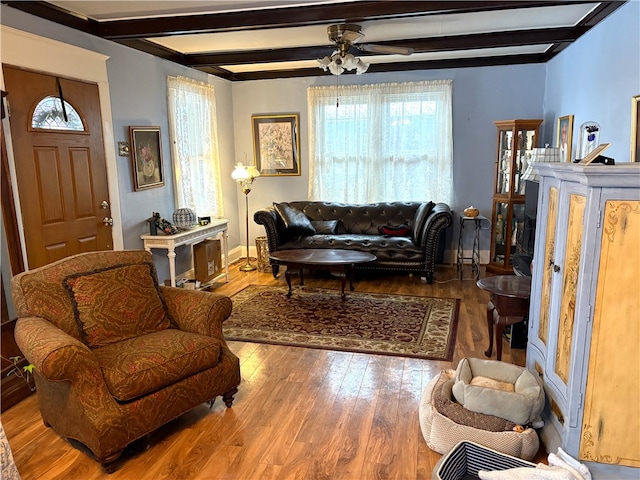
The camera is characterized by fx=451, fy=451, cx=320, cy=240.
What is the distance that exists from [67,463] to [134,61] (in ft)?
11.6

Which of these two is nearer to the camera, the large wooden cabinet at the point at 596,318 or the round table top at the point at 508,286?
the large wooden cabinet at the point at 596,318

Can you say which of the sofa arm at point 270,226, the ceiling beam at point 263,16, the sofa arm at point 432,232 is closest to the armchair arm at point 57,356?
the ceiling beam at point 263,16

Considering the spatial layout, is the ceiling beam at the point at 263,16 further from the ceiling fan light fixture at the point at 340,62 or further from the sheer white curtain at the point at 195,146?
the sheer white curtain at the point at 195,146

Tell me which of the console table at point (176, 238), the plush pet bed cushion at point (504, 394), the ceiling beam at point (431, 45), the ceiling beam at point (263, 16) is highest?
the ceiling beam at point (431, 45)

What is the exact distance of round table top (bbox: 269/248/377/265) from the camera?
14.5 ft

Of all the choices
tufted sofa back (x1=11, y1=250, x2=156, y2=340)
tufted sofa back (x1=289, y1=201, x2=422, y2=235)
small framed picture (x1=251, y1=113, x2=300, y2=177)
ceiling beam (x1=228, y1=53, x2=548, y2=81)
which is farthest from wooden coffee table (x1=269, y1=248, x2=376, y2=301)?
ceiling beam (x1=228, y1=53, x2=548, y2=81)

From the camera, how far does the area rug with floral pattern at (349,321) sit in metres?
3.56

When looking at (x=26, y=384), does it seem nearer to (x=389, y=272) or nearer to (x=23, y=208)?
(x=23, y=208)

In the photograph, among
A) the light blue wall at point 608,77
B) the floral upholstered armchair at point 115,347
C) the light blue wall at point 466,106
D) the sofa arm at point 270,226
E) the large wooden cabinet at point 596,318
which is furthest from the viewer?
the light blue wall at point 466,106

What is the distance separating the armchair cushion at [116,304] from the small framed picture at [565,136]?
396 cm

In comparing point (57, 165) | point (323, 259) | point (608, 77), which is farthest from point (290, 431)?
point (608, 77)

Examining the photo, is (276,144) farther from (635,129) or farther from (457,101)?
(635,129)

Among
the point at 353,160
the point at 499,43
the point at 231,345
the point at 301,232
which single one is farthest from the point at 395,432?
the point at 353,160

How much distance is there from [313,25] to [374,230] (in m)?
2.83
